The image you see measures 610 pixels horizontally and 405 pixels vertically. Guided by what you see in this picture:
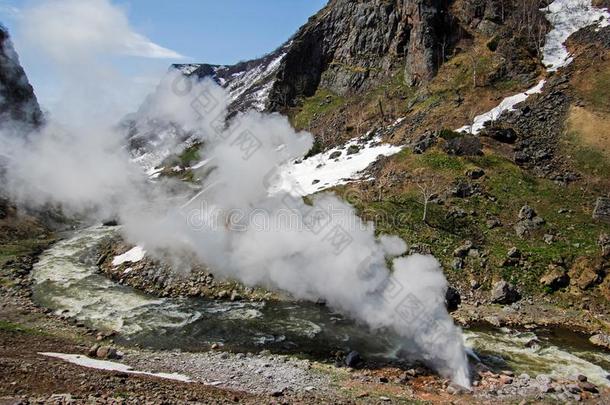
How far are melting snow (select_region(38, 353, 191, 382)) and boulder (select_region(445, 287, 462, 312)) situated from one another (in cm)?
1281

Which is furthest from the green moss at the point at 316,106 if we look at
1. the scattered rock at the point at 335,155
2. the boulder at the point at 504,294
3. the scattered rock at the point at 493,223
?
the boulder at the point at 504,294

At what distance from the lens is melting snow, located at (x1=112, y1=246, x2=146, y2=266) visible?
27.4 metres

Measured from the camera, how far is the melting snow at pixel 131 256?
2740cm

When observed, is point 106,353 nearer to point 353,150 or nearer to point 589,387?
point 589,387

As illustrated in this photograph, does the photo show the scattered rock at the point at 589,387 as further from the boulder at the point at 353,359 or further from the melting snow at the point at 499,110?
the melting snow at the point at 499,110

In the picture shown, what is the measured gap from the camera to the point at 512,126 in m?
39.0

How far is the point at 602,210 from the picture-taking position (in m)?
27.2

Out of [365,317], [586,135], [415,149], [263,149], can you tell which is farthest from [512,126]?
[365,317]

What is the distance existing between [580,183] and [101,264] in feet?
107

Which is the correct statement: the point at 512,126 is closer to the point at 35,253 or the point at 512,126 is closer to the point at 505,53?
the point at 505,53

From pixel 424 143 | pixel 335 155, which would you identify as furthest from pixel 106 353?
pixel 335 155

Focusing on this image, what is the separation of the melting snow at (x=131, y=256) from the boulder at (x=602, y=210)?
27492mm

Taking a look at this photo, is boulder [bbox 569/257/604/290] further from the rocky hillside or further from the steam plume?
the steam plume

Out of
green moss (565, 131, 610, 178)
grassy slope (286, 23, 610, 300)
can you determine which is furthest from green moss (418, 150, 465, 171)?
green moss (565, 131, 610, 178)
